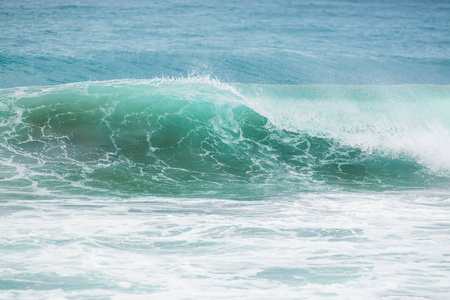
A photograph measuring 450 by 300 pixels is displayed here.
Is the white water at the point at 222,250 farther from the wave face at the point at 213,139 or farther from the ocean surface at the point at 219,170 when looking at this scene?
the wave face at the point at 213,139

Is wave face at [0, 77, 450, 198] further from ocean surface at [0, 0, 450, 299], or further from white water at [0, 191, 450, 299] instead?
white water at [0, 191, 450, 299]

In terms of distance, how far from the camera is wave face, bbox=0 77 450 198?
879 centimetres

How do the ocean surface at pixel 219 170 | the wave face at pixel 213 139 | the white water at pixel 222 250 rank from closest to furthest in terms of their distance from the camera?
the white water at pixel 222 250 → the ocean surface at pixel 219 170 → the wave face at pixel 213 139

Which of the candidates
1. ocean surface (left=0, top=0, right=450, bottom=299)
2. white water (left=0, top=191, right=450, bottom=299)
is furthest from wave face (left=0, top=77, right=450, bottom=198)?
white water (left=0, top=191, right=450, bottom=299)

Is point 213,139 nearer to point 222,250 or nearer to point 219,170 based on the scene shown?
point 219,170

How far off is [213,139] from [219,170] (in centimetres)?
163

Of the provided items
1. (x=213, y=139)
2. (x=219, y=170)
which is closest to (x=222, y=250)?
(x=219, y=170)

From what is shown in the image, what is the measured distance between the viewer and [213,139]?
11.2 meters

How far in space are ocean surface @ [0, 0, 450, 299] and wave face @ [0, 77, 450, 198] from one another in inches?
2.1

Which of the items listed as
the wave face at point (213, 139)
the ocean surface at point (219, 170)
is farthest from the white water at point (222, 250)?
the wave face at point (213, 139)

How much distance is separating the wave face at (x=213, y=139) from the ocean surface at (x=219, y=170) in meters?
0.05

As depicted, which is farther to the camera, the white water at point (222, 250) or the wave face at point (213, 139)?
the wave face at point (213, 139)

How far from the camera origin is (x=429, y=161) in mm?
10414

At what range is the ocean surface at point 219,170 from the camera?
4.86 meters
